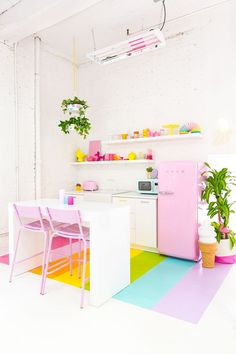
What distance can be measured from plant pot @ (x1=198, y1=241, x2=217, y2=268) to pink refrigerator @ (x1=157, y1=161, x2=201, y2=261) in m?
0.17

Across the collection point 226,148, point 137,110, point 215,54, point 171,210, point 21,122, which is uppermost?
point 215,54

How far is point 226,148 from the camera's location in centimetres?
382

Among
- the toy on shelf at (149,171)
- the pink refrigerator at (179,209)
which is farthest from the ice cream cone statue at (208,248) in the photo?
the toy on shelf at (149,171)

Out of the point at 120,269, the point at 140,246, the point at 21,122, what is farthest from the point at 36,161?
the point at 120,269

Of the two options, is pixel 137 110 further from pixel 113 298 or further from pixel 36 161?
pixel 113 298

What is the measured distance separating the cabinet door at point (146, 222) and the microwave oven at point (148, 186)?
30cm

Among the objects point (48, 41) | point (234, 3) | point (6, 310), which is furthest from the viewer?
point (48, 41)

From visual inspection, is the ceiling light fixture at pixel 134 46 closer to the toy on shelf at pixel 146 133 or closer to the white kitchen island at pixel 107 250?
the toy on shelf at pixel 146 133

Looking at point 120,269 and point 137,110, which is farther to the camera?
point 137,110

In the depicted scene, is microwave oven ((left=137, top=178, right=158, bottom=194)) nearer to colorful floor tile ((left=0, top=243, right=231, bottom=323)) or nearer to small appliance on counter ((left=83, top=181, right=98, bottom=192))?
colorful floor tile ((left=0, top=243, right=231, bottom=323))

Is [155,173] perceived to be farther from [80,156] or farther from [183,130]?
[80,156]

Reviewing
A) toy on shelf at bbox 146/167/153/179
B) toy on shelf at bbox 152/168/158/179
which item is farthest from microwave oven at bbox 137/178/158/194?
toy on shelf at bbox 146/167/153/179

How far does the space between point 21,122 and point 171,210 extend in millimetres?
2869

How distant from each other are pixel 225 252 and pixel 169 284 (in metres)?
1.06
